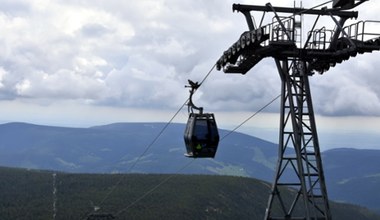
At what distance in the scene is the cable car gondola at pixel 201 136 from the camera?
27047 millimetres

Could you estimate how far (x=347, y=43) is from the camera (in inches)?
976

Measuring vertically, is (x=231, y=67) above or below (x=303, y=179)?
above

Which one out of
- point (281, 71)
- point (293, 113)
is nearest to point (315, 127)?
point (293, 113)

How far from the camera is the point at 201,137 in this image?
27266 mm

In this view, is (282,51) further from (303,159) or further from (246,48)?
(303,159)

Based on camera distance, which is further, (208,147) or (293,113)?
(208,147)

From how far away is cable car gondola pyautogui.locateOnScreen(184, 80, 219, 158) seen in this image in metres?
27.0

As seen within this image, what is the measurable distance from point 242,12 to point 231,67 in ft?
9.89

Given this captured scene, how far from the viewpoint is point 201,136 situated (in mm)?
27250

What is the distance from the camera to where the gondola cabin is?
2706 cm

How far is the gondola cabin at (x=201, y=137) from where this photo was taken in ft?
88.8

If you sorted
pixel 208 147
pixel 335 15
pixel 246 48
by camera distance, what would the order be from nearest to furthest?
1. pixel 246 48
2. pixel 335 15
3. pixel 208 147

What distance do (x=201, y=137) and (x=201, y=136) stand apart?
0.18ft

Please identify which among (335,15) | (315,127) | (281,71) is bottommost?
(315,127)
